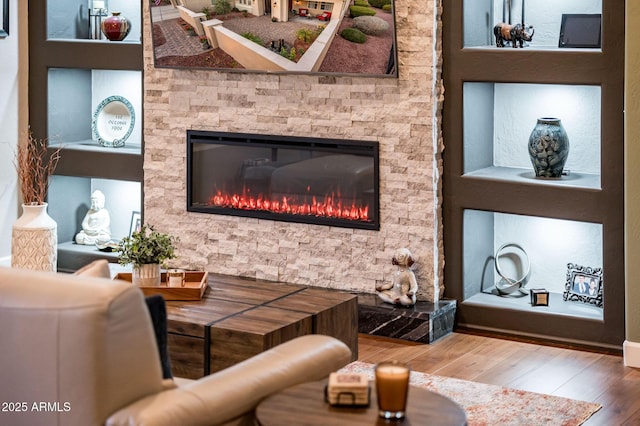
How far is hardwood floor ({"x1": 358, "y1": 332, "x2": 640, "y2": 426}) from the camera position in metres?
4.35

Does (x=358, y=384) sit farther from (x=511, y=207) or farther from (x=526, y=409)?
(x=511, y=207)

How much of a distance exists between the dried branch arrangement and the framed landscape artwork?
111 cm

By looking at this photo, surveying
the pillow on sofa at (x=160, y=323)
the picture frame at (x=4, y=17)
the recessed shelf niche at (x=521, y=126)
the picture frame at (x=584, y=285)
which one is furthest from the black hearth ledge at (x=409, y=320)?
the picture frame at (x=4, y=17)

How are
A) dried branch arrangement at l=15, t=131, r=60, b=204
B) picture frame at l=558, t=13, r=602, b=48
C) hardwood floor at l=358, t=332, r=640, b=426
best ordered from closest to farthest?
hardwood floor at l=358, t=332, r=640, b=426 < picture frame at l=558, t=13, r=602, b=48 < dried branch arrangement at l=15, t=131, r=60, b=204

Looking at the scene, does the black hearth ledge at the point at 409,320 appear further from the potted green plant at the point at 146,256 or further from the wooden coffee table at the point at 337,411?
the wooden coffee table at the point at 337,411

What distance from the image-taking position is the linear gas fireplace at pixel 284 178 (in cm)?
567

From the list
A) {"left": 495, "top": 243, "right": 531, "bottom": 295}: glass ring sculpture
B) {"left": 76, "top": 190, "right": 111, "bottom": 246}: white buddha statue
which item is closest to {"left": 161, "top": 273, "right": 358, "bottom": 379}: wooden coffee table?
{"left": 495, "top": 243, "right": 531, "bottom": 295}: glass ring sculpture

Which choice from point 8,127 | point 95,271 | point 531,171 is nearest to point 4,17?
point 8,127

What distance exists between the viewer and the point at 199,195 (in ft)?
20.5

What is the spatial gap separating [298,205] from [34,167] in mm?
1998

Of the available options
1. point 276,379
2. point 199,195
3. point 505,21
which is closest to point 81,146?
point 199,195

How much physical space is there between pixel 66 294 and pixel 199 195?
12.5ft

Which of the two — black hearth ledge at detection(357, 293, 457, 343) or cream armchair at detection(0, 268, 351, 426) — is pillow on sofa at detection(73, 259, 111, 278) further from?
black hearth ledge at detection(357, 293, 457, 343)

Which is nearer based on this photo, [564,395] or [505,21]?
[564,395]
